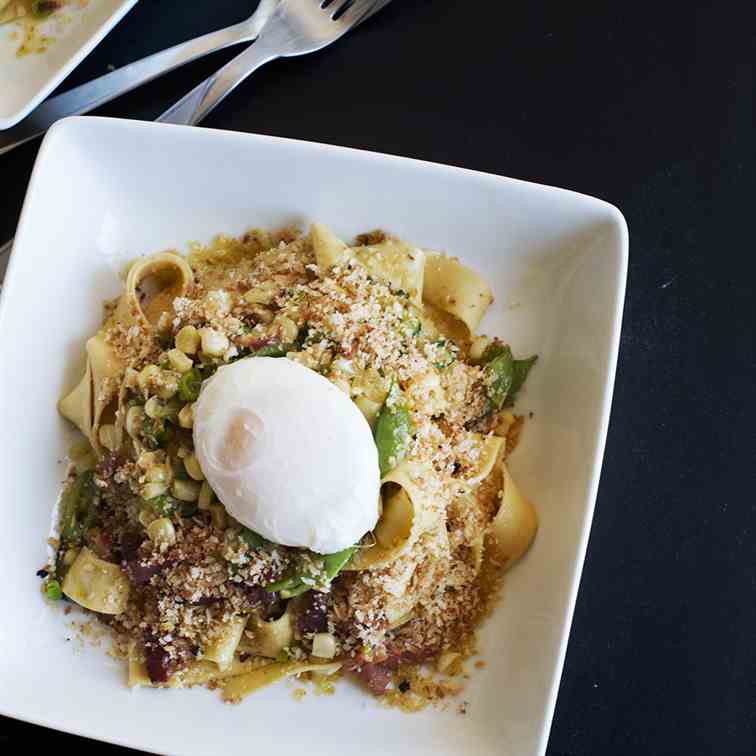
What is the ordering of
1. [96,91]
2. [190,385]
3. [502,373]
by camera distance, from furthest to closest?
[96,91] → [502,373] → [190,385]

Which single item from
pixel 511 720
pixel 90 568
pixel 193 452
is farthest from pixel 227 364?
pixel 511 720

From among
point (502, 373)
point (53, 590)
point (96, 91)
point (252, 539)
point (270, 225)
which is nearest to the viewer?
point (252, 539)

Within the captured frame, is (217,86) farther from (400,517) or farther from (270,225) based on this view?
(400,517)

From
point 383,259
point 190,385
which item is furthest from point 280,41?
point 190,385

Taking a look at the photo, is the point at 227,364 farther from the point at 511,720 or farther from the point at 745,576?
the point at 745,576

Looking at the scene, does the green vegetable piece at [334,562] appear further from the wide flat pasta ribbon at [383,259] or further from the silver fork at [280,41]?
the silver fork at [280,41]
